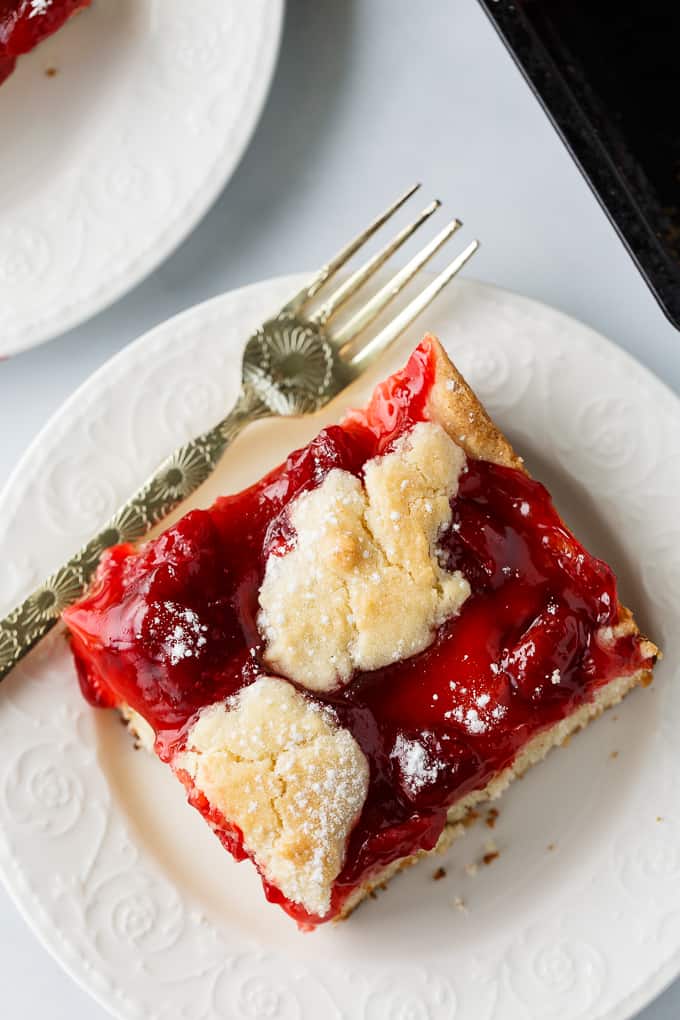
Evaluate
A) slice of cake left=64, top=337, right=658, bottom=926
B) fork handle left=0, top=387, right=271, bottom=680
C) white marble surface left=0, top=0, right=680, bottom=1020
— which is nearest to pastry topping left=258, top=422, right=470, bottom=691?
slice of cake left=64, top=337, right=658, bottom=926

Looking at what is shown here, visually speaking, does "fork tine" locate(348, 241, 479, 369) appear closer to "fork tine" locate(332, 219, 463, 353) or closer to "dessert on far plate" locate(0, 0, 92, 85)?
"fork tine" locate(332, 219, 463, 353)

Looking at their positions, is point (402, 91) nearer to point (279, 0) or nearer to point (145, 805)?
point (279, 0)

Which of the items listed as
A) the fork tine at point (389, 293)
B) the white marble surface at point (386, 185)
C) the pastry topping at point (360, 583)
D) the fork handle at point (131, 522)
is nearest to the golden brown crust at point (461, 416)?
the pastry topping at point (360, 583)

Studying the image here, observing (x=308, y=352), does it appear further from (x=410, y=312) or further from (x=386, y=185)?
(x=386, y=185)

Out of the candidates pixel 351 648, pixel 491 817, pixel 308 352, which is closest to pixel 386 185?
pixel 308 352

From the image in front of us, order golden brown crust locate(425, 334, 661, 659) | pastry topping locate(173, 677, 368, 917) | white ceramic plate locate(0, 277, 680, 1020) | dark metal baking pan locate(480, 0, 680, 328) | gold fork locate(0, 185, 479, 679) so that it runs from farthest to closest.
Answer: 1. dark metal baking pan locate(480, 0, 680, 328)
2. gold fork locate(0, 185, 479, 679)
3. white ceramic plate locate(0, 277, 680, 1020)
4. golden brown crust locate(425, 334, 661, 659)
5. pastry topping locate(173, 677, 368, 917)

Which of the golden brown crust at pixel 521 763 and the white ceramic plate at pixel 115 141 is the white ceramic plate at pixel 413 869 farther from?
the white ceramic plate at pixel 115 141
